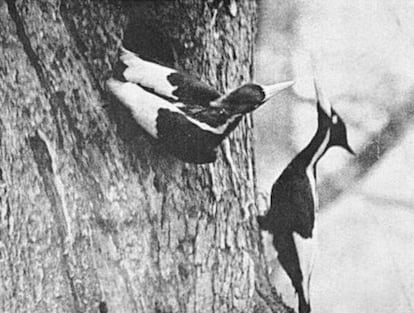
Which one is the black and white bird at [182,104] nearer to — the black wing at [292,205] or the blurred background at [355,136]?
the blurred background at [355,136]

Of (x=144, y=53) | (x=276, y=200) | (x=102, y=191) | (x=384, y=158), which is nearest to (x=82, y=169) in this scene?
(x=102, y=191)

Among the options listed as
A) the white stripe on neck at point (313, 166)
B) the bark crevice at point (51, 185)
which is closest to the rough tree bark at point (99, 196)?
the bark crevice at point (51, 185)

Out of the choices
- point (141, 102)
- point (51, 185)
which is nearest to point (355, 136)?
point (141, 102)

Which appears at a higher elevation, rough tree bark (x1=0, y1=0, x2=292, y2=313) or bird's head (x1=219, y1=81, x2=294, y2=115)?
bird's head (x1=219, y1=81, x2=294, y2=115)

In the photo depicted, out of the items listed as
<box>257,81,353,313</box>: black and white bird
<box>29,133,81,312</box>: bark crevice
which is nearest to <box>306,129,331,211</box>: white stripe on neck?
<box>257,81,353,313</box>: black and white bird

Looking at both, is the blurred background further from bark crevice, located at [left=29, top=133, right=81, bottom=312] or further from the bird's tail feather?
bark crevice, located at [left=29, top=133, right=81, bottom=312]

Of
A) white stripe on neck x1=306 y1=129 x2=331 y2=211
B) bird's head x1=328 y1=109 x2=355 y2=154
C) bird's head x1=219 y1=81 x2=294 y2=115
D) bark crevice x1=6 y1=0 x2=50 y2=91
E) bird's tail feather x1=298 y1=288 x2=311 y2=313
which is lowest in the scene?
bird's tail feather x1=298 y1=288 x2=311 y2=313
